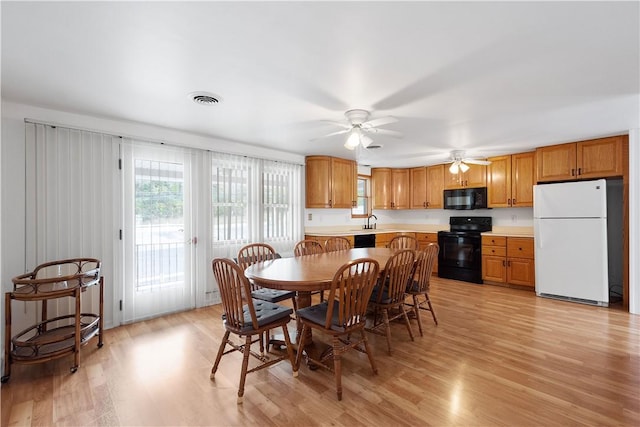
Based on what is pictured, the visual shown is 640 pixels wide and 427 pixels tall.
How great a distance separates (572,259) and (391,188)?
3291mm

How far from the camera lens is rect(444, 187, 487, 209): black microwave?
5.17m

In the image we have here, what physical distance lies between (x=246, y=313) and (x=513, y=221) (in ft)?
16.6

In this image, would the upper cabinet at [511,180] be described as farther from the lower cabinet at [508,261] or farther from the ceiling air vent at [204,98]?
the ceiling air vent at [204,98]

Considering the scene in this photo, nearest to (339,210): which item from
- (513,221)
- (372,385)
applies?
(513,221)

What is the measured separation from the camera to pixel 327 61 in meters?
1.89

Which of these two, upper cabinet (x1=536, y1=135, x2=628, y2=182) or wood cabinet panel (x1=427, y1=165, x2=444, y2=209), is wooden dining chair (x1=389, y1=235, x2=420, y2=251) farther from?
upper cabinet (x1=536, y1=135, x2=628, y2=182)

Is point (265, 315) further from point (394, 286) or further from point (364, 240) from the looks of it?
point (364, 240)

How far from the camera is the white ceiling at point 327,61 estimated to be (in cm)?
146

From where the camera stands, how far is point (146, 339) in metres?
2.85

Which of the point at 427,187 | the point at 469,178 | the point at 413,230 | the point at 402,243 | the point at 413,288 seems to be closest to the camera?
the point at 413,288

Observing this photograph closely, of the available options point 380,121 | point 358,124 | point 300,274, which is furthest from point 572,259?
point 300,274

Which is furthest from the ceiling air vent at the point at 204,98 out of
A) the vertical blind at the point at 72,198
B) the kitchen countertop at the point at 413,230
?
the kitchen countertop at the point at 413,230

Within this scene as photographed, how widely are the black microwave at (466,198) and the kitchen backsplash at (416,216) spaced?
1.30ft

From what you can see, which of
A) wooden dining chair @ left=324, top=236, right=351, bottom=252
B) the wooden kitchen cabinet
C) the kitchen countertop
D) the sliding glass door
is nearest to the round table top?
wooden dining chair @ left=324, top=236, right=351, bottom=252
